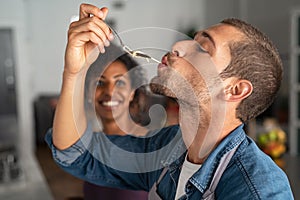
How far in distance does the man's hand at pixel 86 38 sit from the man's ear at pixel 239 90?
0.75 ft

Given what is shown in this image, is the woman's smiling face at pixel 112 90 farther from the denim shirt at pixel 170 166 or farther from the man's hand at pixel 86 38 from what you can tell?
the man's hand at pixel 86 38

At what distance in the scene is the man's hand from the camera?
0.63 meters

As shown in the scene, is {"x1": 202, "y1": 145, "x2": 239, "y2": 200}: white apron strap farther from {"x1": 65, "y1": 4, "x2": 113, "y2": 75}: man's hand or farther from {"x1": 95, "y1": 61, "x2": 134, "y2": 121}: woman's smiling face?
{"x1": 95, "y1": 61, "x2": 134, "y2": 121}: woman's smiling face

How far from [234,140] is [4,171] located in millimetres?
3449

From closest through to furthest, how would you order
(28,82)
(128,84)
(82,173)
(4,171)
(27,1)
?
(82,173) < (128,84) < (4,171) < (28,82) < (27,1)

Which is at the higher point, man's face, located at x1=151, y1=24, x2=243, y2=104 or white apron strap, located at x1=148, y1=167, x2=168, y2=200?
man's face, located at x1=151, y1=24, x2=243, y2=104

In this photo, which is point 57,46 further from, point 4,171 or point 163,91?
point 163,91

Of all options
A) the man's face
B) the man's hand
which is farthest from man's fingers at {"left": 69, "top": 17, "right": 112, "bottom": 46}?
the man's face

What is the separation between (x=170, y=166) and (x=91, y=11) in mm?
341

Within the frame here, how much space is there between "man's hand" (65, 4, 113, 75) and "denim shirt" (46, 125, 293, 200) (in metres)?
0.18

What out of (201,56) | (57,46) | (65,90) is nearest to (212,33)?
(201,56)

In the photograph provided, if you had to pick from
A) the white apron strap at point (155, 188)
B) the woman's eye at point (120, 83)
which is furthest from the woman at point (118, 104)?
the white apron strap at point (155, 188)

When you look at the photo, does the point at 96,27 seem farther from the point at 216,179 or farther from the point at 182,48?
the point at 216,179

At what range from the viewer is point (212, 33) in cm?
64
